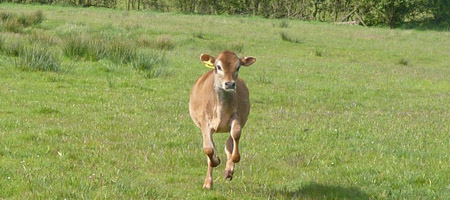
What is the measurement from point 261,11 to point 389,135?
55.7 metres

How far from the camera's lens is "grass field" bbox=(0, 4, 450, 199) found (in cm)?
798

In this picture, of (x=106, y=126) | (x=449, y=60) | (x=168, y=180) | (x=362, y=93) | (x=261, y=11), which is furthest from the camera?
(x=261, y=11)

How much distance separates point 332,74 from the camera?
21.4m

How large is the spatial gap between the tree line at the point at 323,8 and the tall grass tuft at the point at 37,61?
1568 inches

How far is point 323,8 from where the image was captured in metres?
63.2

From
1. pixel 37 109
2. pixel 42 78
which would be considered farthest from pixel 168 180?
pixel 42 78

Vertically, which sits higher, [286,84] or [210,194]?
[210,194]

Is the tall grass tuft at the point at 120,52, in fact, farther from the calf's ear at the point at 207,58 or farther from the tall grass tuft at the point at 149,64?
the calf's ear at the point at 207,58

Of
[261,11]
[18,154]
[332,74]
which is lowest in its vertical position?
[261,11]

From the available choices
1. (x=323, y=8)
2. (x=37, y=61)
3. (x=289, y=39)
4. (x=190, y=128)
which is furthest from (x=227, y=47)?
(x=323, y=8)

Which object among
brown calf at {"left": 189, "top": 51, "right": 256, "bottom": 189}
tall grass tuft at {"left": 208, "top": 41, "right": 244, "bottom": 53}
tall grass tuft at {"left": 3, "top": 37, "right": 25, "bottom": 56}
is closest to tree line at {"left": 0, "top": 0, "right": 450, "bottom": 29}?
tall grass tuft at {"left": 208, "top": 41, "right": 244, "bottom": 53}

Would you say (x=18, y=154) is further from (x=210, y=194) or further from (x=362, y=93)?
(x=362, y=93)

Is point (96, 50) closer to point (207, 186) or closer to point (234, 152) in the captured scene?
point (207, 186)

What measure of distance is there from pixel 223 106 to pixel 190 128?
14.1ft
